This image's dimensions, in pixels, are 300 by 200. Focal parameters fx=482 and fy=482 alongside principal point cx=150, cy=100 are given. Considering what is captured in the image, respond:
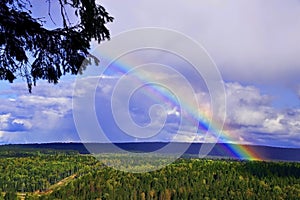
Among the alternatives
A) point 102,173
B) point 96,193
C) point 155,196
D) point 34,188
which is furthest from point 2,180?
point 155,196

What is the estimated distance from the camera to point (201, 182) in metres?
152

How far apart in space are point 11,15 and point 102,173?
540 ft

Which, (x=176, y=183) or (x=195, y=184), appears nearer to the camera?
(x=195, y=184)

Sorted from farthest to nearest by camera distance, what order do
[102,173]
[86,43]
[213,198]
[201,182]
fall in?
[102,173], [201,182], [213,198], [86,43]

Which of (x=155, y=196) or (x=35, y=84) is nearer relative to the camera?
(x=35, y=84)

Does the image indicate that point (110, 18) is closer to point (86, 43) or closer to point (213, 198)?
point (86, 43)

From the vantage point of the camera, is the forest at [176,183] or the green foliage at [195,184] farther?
the forest at [176,183]

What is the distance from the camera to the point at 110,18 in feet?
29.6

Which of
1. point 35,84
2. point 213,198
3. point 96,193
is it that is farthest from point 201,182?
point 35,84

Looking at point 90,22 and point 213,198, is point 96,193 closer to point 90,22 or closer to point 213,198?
point 213,198

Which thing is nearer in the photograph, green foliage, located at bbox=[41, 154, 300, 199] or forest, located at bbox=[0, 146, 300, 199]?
green foliage, located at bbox=[41, 154, 300, 199]

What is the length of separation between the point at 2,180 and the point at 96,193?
5258cm

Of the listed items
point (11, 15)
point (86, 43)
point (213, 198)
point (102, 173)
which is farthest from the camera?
point (102, 173)

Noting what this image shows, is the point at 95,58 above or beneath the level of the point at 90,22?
beneath
